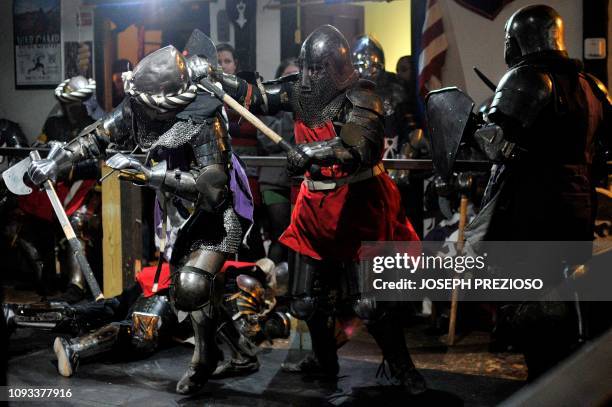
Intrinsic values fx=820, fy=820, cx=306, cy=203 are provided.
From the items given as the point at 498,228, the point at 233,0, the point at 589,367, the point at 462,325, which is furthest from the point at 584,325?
the point at 233,0

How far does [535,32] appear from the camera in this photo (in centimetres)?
346

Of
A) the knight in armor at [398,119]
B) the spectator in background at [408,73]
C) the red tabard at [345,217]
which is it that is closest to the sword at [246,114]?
the red tabard at [345,217]

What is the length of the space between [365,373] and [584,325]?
4.16 ft

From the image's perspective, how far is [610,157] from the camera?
3664mm

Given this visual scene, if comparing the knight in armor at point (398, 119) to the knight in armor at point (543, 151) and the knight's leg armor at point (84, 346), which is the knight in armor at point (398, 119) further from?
the knight's leg armor at point (84, 346)

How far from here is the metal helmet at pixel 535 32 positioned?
3.45 metres

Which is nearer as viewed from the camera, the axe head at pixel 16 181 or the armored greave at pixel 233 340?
the axe head at pixel 16 181

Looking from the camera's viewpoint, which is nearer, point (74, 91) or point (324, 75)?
point (324, 75)

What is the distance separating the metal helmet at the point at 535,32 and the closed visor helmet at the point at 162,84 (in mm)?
1453

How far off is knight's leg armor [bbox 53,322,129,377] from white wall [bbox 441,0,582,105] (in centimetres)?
328

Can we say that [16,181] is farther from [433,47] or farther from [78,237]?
[433,47]

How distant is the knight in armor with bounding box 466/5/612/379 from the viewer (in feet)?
10.9

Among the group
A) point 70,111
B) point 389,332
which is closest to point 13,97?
point 70,111

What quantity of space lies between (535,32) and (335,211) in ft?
3.95
